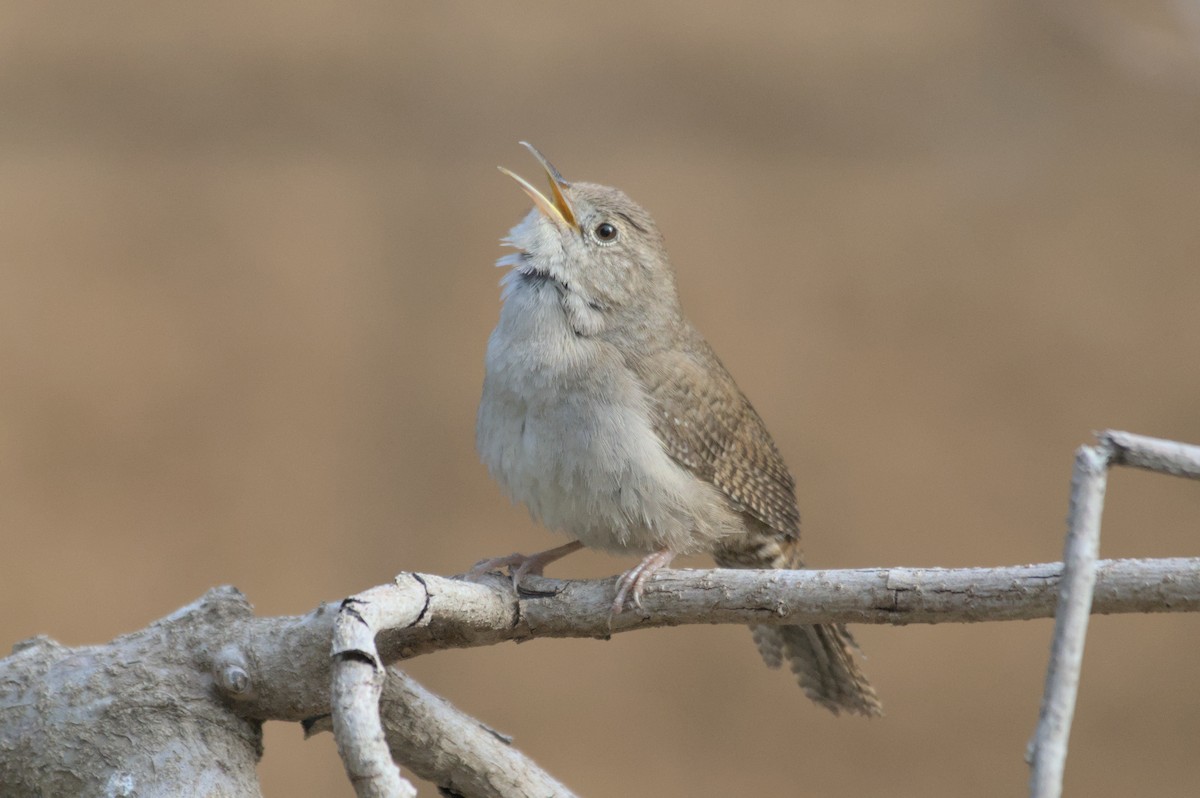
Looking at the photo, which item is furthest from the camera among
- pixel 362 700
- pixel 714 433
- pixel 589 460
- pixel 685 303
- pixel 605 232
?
pixel 685 303

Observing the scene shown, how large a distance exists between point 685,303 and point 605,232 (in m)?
2.09

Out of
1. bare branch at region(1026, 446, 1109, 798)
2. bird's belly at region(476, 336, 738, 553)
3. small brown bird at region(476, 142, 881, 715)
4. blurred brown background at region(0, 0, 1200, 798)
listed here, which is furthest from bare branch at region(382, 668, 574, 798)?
blurred brown background at region(0, 0, 1200, 798)

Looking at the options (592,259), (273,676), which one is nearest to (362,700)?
(273,676)

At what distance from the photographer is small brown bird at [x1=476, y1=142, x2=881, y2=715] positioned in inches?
127

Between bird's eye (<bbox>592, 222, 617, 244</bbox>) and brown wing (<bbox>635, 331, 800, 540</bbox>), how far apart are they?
0.36m

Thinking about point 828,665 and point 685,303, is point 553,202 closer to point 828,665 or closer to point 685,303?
point 828,665

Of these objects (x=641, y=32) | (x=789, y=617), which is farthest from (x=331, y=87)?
(x=789, y=617)

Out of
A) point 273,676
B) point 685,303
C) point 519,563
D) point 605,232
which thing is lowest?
point 273,676

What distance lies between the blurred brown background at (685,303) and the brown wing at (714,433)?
2027mm

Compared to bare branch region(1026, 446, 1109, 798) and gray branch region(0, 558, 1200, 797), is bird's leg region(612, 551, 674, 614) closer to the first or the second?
gray branch region(0, 558, 1200, 797)

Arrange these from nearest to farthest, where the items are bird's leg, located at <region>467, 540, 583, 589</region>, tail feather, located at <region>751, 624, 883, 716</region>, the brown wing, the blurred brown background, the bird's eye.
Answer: bird's leg, located at <region>467, 540, 583, 589</region>, the brown wing, tail feather, located at <region>751, 624, 883, 716</region>, the bird's eye, the blurred brown background

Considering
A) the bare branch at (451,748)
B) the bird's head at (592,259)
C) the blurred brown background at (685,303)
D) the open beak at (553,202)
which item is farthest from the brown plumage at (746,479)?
the blurred brown background at (685,303)

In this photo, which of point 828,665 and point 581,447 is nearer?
point 581,447

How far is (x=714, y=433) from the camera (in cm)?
351
